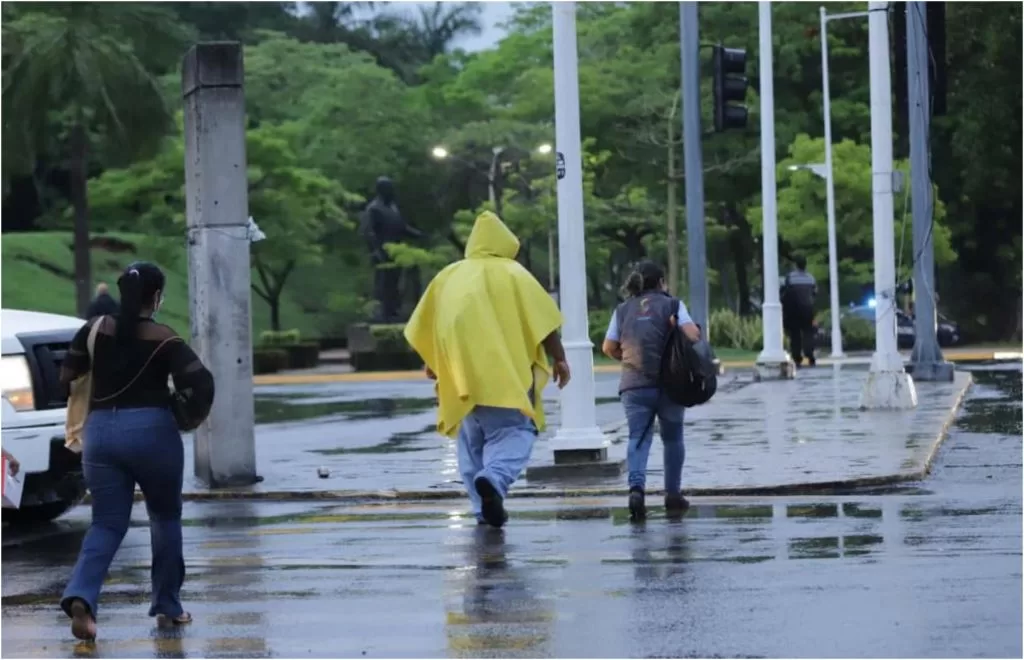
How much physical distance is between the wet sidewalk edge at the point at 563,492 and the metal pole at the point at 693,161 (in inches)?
516

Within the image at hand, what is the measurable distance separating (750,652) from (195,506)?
822cm

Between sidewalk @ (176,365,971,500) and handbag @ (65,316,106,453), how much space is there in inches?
244

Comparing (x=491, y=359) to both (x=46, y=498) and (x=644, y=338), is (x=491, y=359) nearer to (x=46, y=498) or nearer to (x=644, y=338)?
(x=644, y=338)

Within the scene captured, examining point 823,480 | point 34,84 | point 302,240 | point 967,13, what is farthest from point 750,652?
point 967,13

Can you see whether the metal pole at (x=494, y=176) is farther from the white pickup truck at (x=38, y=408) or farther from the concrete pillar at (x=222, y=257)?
the white pickup truck at (x=38, y=408)

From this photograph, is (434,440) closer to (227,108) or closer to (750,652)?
(227,108)

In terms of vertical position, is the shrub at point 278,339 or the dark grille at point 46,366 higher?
the shrub at point 278,339

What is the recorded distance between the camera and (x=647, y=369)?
1352 centimetres

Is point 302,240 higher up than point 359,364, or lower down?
higher up

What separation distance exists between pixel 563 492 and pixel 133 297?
6539 millimetres

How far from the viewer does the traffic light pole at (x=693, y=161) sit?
29578mm

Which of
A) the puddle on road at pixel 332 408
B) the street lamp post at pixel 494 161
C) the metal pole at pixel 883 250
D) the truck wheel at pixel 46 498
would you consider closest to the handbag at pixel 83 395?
the truck wheel at pixel 46 498

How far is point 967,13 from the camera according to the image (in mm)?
57219

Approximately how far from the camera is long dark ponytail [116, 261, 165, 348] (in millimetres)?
9289
